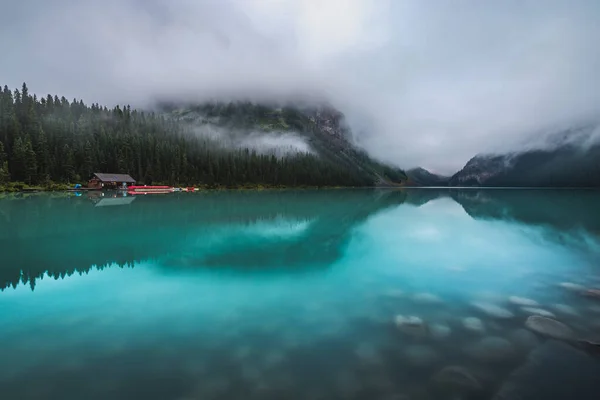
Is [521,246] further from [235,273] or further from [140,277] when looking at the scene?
[140,277]

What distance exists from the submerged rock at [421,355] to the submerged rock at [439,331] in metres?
0.92

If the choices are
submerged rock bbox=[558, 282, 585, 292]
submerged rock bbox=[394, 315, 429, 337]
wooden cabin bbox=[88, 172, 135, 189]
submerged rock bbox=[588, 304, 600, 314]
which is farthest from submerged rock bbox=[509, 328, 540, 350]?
wooden cabin bbox=[88, 172, 135, 189]

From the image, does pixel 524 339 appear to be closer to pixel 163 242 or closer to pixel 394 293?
pixel 394 293

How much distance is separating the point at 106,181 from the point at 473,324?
119 metres

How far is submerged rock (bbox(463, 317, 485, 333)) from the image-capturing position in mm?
9586

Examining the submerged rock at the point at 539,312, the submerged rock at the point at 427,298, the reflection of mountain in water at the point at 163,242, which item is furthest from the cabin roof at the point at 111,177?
the submerged rock at the point at 539,312

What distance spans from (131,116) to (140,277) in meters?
184

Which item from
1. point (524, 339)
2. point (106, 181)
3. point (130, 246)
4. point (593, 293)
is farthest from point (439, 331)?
point (106, 181)

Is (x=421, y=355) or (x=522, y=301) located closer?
(x=421, y=355)

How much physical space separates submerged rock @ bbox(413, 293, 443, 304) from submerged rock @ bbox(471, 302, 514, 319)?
4.38ft

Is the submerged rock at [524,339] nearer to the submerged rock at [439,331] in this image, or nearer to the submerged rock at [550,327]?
the submerged rock at [550,327]

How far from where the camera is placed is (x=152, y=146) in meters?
135

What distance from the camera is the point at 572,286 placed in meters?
14.1

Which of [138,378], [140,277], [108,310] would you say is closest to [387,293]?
[138,378]
